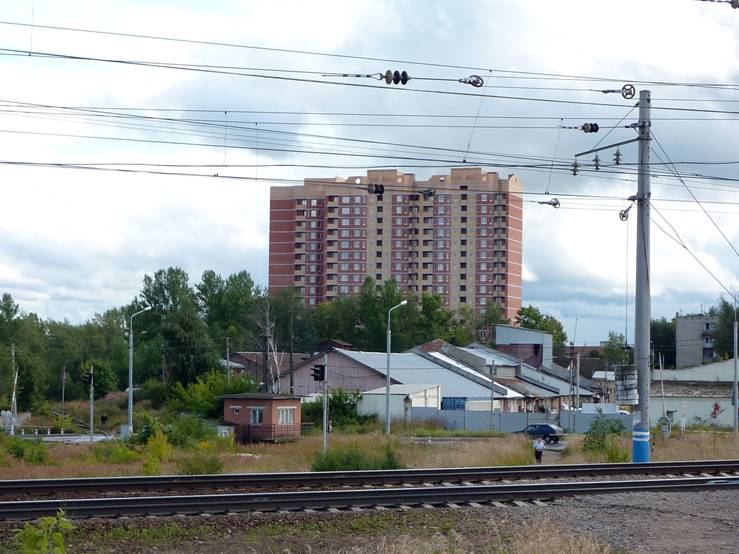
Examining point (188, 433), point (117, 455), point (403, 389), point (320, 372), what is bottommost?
point (188, 433)

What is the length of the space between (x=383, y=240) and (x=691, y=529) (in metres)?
125

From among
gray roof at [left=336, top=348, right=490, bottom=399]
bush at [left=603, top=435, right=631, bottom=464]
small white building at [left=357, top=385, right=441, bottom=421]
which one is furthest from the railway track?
gray roof at [left=336, top=348, right=490, bottom=399]

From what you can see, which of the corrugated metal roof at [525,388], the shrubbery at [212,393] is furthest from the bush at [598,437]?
the corrugated metal roof at [525,388]

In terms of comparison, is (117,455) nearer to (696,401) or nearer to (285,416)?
(285,416)

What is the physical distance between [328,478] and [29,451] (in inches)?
611

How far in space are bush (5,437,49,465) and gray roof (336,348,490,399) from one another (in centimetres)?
3829

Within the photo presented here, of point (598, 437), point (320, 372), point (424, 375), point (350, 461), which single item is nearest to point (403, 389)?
point (424, 375)

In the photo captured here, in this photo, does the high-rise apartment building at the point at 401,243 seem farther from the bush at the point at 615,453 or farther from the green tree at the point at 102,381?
the bush at the point at 615,453

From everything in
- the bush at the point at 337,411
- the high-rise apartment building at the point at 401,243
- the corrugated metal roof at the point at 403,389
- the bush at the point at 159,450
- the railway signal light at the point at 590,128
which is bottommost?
the bush at the point at 337,411

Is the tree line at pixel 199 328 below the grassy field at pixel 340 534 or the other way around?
the other way around

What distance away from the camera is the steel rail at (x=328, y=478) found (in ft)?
59.7

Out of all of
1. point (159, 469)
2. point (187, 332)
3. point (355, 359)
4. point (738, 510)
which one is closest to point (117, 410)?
point (187, 332)

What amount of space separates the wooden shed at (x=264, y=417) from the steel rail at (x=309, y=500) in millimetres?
31997

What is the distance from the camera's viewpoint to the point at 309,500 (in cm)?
1628
